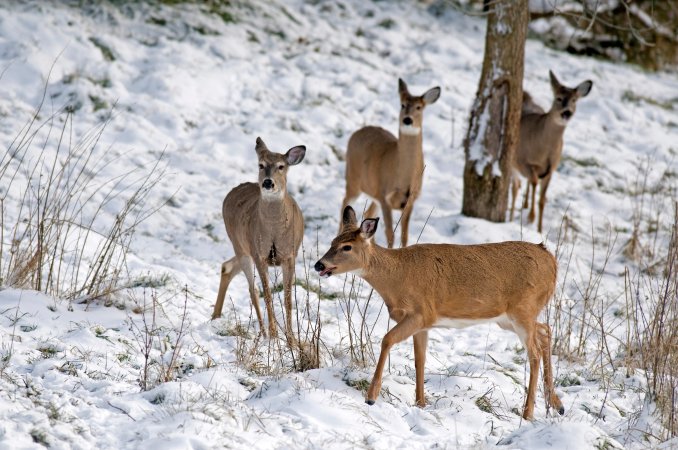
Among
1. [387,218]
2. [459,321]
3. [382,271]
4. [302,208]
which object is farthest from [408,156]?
[459,321]

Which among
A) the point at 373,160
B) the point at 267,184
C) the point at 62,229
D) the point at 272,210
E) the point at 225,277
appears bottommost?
the point at 225,277

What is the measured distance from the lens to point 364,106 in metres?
13.0

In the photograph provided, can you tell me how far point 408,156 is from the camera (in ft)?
31.9

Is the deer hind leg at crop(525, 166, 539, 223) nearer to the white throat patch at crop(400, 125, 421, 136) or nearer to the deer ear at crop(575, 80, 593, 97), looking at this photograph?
the deer ear at crop(575, 80, 593, 97)

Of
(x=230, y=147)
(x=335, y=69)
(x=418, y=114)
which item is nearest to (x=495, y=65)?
(x=418, y=114)

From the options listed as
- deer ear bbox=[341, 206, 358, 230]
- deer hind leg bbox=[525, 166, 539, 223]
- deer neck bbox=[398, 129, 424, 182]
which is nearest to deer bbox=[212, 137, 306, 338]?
deer ear bbox=[341, 206, 358, 230]

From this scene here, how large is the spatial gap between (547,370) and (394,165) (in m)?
4.31

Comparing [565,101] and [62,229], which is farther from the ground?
[565,101]

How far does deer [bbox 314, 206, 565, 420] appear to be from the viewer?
18.8ft

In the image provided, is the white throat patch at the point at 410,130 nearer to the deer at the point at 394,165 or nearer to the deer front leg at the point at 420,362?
the deer at the point at 394,165

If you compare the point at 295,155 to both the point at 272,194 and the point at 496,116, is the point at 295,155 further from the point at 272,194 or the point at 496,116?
the point at 496,116

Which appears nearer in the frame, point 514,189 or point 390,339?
point 390,339

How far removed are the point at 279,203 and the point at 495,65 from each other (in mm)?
3813

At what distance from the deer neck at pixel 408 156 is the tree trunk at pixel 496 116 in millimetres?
705
